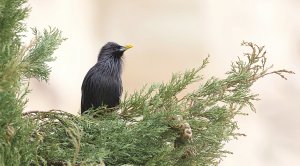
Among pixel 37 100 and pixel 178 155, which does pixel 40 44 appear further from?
pixel 37 100

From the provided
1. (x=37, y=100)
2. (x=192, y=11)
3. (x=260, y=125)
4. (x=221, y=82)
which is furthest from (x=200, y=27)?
(x=221, y=82)

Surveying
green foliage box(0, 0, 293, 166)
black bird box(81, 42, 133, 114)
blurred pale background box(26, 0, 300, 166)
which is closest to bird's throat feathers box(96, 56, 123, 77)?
black bird box(81, 42, 133, 114)

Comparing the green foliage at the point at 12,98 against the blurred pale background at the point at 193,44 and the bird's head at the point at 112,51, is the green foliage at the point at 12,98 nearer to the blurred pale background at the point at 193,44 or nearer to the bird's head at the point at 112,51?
the bird's head at the point at 112,51

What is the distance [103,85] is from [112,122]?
27.0 inches

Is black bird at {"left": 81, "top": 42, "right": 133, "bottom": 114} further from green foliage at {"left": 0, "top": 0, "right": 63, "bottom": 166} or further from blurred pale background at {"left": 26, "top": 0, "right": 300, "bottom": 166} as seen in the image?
blurred pale background at {"left": 26, "top": 0, "right": 300, "bottom": 166}

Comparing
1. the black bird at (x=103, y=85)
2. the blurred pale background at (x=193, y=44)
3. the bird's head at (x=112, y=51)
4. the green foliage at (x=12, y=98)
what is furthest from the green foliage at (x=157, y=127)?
the blurred pale background at (x=193, y=44)

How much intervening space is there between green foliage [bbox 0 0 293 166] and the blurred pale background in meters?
3.83

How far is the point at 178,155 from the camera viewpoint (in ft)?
4.32

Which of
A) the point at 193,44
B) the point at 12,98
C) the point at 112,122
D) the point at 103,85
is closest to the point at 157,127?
the point at 112,122

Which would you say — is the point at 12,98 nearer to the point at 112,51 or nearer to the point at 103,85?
the point at 103,85

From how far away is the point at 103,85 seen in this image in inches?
77.2

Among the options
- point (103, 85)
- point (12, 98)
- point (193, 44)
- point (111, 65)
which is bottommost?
point (12, 98)

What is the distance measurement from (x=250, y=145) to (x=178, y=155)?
14.6 feet

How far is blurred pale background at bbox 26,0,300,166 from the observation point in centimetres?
545
